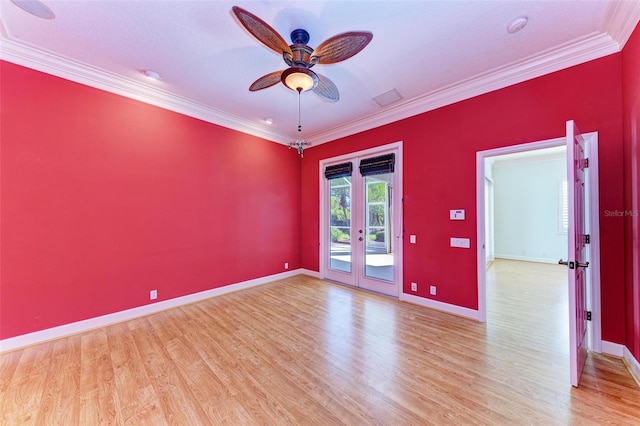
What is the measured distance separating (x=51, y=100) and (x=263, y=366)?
12.4 ft

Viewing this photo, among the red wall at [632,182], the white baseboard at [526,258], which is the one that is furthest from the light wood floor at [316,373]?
the white baseboard at [526,258]

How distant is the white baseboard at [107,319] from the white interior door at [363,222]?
1.93 metres

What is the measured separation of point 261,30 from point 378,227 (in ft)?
11.7

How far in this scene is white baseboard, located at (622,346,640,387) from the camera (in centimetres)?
199

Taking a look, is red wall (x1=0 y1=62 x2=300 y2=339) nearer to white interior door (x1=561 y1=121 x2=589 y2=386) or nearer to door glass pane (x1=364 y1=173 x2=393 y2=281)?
door glass pane (x1=364 y1=173 x2=393 y2=281)

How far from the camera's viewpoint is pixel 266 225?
4949 mm

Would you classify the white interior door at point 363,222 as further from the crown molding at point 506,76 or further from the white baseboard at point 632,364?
the white baseboard at point 632,364

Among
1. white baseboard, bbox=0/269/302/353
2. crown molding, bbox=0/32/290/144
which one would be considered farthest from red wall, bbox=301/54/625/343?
white baseboard, bbox=0/269/302/353

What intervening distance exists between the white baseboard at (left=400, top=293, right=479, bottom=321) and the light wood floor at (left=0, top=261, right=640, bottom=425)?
0.17 m

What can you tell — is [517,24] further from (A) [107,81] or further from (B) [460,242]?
(A) [107,81]

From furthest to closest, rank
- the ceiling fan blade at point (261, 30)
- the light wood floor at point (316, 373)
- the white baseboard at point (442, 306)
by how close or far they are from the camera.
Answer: the white baseboard at point (442, 306), the light wood floor at point (316, 373), the ceiling fan blade at point (261, 30)

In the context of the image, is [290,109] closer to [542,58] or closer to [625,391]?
[542,58]

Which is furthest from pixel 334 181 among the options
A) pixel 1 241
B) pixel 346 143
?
pixel 1 241

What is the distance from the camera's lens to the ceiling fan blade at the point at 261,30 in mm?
1554
